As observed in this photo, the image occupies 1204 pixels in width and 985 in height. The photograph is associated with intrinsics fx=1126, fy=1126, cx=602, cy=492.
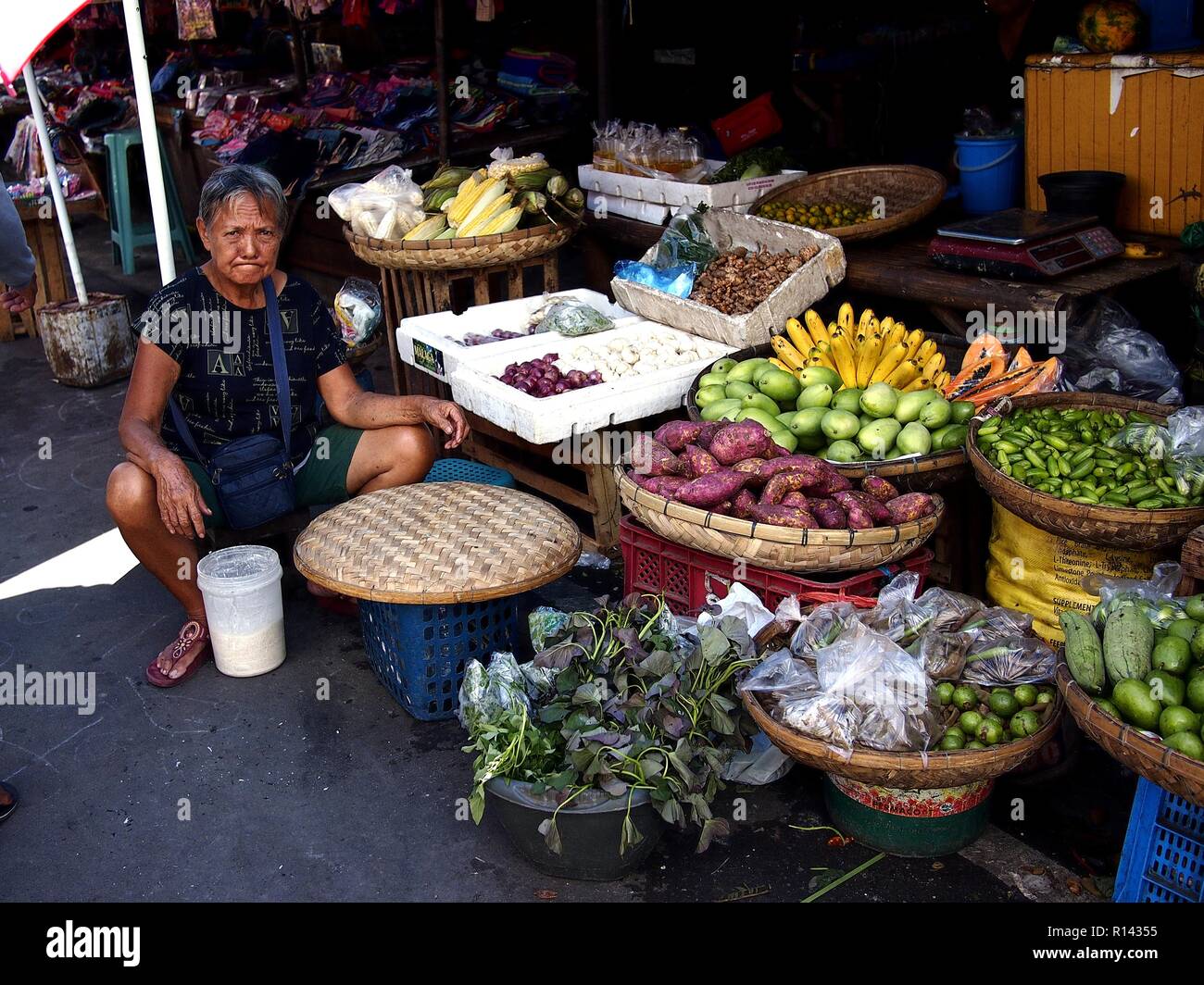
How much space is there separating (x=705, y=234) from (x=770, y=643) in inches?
97.1

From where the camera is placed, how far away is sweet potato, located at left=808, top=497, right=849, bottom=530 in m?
2.95

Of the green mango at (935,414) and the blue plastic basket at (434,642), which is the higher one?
the green mango at (935,414)

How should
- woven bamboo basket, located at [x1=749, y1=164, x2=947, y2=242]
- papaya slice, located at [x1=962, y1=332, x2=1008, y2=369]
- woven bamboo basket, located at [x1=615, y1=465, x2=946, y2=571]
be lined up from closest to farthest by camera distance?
woven bamboo basket, located at [x1=615, y1=465, x2=946, y2=571] < papaya slice, located at [x1=962, y1=332, x2=1008, y2=369] < woven bamboo basket, located at [x1=749, y1=164, x2=947, y2=242]

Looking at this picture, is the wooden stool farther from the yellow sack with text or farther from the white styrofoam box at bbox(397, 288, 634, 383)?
the yellow sack with text

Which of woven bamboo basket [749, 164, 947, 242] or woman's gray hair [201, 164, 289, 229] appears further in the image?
woven bamboo basket [749, 164, 947, 242]

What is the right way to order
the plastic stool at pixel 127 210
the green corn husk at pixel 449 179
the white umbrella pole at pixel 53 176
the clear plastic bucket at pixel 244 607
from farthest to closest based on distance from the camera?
1. the plastic stool at pixel 127 210
2. the white umbrella pole at pixel 53 176
3. the green corn husk at pixel 449 179
4. the clear plastic bucket at pixel 244 607

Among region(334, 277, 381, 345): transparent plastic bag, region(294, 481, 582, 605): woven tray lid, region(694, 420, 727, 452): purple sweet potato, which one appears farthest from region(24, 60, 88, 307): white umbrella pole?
region(694, 420, 727, 452): purple sweet potato

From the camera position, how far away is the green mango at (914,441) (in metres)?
3.31

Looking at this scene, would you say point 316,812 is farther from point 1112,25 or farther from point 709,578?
point 1112,25

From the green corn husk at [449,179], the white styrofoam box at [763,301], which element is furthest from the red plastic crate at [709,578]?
the green corn husk at [449,179]

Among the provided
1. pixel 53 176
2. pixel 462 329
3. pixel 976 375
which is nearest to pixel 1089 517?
pixel 976 375

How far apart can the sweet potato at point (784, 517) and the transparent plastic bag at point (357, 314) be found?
287 centimetres

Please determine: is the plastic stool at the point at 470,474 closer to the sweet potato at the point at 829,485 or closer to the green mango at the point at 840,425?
the green mango at the point at 840,425
